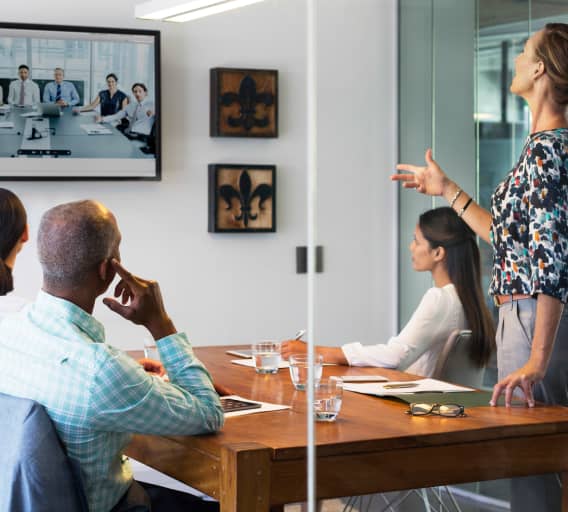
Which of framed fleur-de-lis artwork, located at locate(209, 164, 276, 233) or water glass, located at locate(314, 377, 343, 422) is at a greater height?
framed fleur-de-lis artwork, located at locate(209, 164, 276, 233)

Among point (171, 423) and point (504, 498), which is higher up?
point (171, 423)

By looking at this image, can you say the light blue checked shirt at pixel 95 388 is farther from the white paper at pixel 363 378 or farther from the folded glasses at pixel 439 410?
the white paper at pixel 363 378

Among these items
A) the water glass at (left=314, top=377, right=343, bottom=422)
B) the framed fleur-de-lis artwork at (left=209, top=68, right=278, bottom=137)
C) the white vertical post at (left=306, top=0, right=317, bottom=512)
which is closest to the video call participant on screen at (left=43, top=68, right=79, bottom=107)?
the framed fleur-de-lis artwork at (left=209, top=68, right=278, bottom=137)

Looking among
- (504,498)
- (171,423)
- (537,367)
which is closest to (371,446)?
(171,423)

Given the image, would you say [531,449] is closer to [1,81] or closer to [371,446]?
[371,446]

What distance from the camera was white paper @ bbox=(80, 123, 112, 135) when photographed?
13.0 feet

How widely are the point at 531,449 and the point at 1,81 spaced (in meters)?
2.67

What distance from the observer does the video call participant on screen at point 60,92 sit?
3904mm

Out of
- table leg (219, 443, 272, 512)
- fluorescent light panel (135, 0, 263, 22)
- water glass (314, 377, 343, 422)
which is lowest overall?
table leg (219, 443, 272, 512)

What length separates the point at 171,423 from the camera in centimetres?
170

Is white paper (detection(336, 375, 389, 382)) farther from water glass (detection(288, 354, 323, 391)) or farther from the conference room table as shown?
the conference room table

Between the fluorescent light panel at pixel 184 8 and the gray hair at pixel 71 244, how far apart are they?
0.91 metres

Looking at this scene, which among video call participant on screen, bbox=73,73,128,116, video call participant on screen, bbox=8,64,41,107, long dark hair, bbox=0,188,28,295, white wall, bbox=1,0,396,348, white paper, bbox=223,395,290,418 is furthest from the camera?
white wall, bbox=1,0,396,348

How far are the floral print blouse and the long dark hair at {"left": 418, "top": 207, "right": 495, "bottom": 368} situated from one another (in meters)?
0.57
